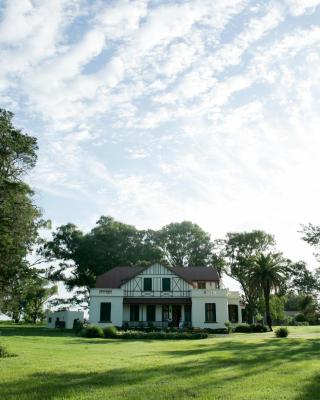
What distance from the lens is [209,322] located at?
4622cm

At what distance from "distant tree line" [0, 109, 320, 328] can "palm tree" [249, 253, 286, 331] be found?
0.11 metres

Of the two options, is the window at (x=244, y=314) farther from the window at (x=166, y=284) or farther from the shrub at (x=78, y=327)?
the shrub at (x=78, y=327)

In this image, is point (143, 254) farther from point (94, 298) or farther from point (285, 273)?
point (285, 273)

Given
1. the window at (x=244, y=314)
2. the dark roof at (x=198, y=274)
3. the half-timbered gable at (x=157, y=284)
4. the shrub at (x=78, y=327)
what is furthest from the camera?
the window at (x=244, y=314)

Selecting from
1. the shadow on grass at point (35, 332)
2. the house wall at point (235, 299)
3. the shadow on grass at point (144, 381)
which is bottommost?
the shadow on grass at point (144, 381)

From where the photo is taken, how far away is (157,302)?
46875 millimetres

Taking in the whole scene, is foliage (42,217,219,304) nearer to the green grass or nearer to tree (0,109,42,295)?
tree (0,109,42,295)

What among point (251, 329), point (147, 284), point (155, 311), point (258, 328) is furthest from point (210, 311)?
point (147, 284)

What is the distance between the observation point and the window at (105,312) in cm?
4688

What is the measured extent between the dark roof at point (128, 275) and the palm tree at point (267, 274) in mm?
4561

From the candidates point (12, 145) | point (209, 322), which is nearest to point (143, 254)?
point (209, 322)

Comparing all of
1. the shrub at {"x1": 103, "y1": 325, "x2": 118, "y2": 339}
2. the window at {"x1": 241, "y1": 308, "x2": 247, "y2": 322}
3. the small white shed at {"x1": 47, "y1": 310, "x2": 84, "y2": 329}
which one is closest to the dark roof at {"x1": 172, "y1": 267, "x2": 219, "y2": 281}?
the window at {"x1": 241, "y1": 308, "x2": 247, "y2": 322}

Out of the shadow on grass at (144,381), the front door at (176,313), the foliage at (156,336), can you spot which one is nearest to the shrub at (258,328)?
the front door at (176,313)

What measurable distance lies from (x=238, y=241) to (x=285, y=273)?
19.4m
